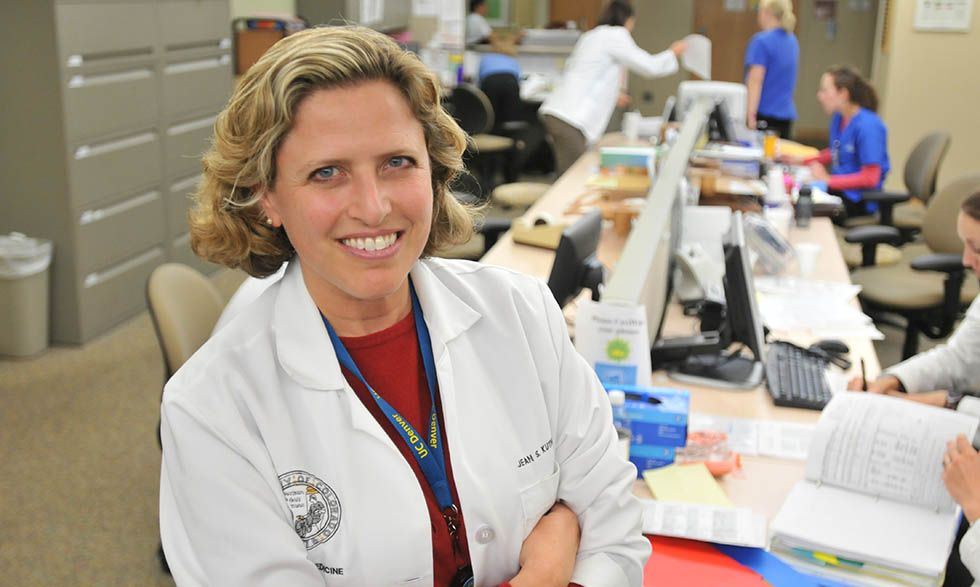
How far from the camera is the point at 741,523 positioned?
1634mm

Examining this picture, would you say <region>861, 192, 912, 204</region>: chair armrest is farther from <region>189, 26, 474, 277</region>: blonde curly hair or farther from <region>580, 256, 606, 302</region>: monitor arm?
<region>189, 26, 474, 277</region>: blonde curly hair

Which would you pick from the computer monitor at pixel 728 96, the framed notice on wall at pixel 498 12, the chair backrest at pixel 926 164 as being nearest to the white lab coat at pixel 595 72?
the computer monitor at pixel 728 96

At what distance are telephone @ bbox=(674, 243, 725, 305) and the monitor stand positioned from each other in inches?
15.1

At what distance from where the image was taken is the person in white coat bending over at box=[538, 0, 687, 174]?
5.70 m

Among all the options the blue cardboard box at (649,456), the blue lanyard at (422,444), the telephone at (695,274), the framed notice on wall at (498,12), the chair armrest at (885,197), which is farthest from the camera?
the framed notice on wall at (498,12)

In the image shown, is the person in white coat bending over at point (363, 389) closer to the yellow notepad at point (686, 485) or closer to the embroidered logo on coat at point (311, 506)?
the embroidered logo on coat at point (311, 506)

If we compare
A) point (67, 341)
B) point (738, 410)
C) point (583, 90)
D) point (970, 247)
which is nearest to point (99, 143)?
point (67, 341)

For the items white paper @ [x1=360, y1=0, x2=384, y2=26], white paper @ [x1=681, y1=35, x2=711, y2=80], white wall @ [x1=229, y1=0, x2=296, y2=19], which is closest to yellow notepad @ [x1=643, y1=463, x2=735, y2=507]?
white paper @ [x1=681, y1=35, x2=711, y2=80]

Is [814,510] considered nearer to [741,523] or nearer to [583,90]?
[741,523]

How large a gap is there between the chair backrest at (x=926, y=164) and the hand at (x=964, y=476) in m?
3.73

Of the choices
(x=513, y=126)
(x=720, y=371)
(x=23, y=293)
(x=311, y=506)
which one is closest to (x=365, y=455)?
(x=311, y=506)

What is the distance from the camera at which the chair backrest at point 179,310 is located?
7.46ft

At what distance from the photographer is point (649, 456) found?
1884mm

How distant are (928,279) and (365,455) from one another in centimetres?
333
